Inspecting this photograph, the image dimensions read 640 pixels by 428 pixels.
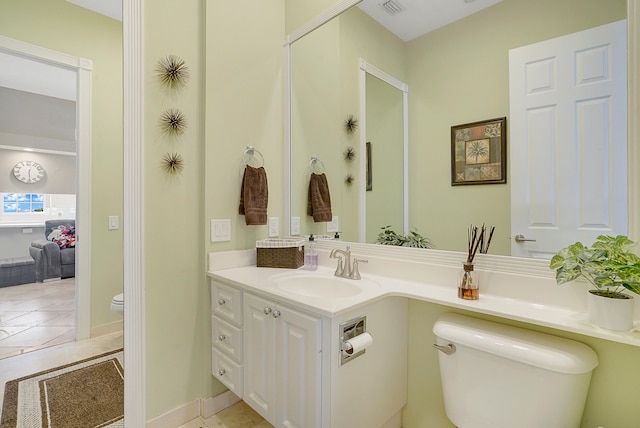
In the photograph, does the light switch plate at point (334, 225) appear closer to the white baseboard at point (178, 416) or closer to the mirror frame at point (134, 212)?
the mirror frame at point (134, 212)

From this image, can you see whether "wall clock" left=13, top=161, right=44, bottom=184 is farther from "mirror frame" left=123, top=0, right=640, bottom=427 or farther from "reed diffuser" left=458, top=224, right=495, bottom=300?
"reed diffuser" left=458, top=224, right=495, bottom=300

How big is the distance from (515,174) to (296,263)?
3.89ft

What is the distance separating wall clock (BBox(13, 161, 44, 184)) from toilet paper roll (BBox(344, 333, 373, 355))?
559cm

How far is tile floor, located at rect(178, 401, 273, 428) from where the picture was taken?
1.58 m

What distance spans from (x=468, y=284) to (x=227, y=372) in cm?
128

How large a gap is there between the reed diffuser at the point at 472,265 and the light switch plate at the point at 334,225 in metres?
0.77

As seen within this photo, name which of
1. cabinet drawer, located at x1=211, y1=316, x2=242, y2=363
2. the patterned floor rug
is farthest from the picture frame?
the patterned floor rug

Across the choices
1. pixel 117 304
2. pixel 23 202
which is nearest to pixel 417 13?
pixel 117 304

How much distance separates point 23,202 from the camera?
465 centimetres

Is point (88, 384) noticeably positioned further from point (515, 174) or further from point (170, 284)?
point (515, 174)

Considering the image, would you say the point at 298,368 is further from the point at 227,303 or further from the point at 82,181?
the point at 82,181

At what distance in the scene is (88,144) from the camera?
7.59ft

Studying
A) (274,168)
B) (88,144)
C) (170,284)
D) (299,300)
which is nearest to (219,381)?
(170,284)

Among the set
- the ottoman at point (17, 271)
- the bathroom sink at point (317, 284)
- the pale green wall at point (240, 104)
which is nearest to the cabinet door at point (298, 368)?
the bathroom sink at point (317, 284)
